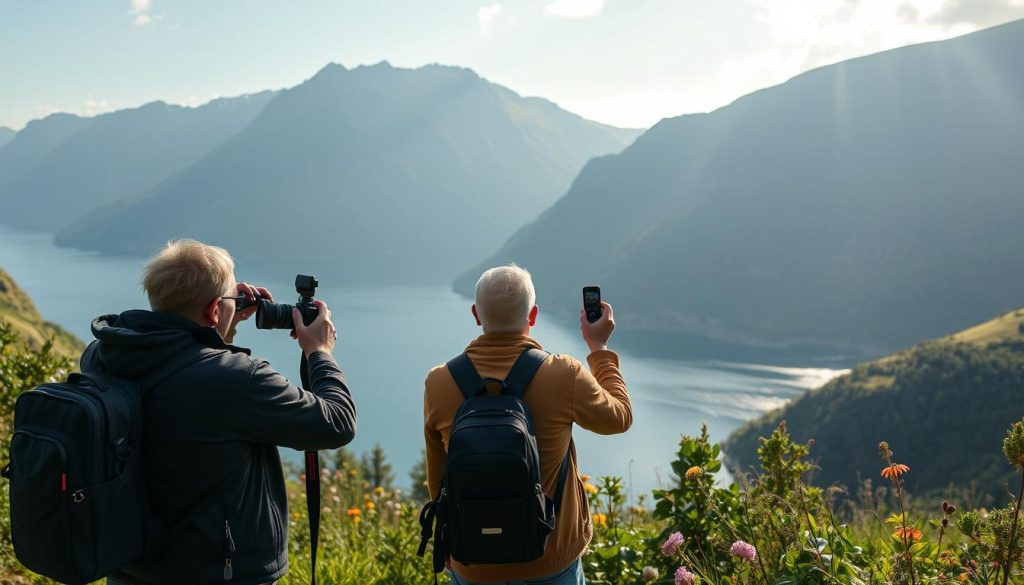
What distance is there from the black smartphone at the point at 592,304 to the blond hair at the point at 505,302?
320mm

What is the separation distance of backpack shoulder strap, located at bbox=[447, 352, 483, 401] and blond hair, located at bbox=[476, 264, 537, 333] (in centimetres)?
12

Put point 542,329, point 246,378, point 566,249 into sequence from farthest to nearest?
point 566,249 < point 542,329 < point 246,378

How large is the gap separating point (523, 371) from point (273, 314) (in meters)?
0.75

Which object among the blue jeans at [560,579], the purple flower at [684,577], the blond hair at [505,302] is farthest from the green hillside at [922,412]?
the blond hair at [505,302]

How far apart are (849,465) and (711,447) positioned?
198 ft

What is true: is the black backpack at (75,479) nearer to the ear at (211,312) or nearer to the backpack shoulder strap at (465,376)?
the ear at (211,312)

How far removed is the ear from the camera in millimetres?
1882

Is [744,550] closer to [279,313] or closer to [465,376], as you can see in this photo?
[465,376]

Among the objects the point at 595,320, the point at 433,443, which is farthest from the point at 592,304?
the point at 433,443

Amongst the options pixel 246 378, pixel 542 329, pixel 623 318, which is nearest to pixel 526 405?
pixel 246 378

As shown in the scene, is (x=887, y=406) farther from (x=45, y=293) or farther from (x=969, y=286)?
(x=45, y=293)

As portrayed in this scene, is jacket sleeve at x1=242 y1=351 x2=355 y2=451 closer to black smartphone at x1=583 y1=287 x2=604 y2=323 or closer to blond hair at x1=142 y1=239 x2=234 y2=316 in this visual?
blond hair at x1=142 y1=239 x2=234 y2=316

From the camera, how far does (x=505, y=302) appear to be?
2.15 m

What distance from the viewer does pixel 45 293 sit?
4899 inches
